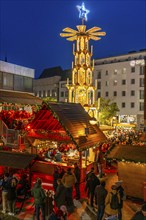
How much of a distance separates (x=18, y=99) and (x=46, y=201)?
13000mm

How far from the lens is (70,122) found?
51.5ft

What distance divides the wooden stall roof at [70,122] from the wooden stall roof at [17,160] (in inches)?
114

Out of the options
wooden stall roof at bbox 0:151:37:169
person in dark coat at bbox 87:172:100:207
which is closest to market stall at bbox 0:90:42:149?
wooden stall roof at bbox 0:151:37:169

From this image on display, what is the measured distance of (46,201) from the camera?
1045cm

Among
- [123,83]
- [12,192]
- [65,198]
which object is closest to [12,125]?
[12,192]

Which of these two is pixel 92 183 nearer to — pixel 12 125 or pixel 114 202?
pixel 114 202

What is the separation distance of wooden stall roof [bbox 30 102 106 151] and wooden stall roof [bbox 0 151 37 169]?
9.50 ft

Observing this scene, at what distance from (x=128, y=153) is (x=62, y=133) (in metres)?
4.83

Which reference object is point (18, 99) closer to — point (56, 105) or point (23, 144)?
point (23, 144)

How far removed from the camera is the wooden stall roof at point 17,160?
12250 mm

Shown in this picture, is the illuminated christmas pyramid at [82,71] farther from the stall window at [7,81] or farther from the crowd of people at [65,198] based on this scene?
the crowd of people at [65,198]

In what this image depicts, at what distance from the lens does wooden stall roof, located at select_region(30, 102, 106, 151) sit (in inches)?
589

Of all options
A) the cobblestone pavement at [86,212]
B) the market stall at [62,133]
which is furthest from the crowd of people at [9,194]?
the market stall at [62,133]

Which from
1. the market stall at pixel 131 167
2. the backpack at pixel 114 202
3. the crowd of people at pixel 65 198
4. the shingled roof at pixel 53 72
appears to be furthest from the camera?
the shingled roof at pixel 53 72
